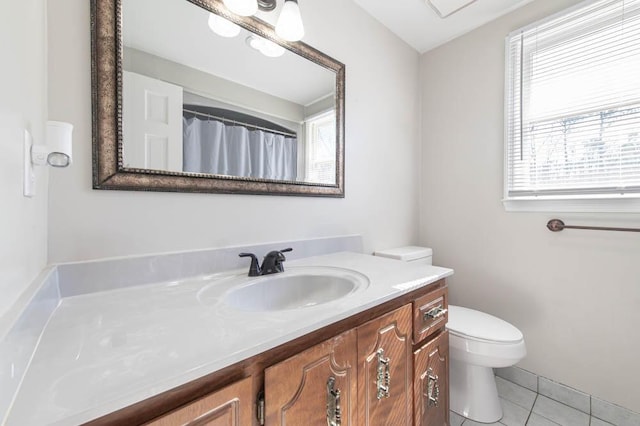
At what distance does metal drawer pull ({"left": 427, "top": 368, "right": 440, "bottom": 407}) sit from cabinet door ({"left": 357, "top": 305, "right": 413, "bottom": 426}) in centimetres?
13

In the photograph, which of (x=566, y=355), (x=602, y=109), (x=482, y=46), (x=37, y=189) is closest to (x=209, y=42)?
(x=37, y=189)

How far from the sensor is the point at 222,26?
42.4 inches

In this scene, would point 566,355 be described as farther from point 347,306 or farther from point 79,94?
point 79,94

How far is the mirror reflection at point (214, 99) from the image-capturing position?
2.94 feet

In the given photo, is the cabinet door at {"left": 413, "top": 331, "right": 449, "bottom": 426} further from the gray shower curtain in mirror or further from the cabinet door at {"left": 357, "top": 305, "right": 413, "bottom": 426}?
the gray shower curtain in mirror

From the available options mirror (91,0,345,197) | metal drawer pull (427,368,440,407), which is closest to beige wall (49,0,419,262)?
mirror (91,0,345,197)

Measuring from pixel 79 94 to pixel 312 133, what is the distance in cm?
90

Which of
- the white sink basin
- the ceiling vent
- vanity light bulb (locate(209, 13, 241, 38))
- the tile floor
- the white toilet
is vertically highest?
the ceiling vent

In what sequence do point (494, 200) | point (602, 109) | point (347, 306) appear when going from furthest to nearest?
point (494, 200)
point (602, 109)
point (347, 306)

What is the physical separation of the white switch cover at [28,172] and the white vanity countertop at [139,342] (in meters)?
0.30

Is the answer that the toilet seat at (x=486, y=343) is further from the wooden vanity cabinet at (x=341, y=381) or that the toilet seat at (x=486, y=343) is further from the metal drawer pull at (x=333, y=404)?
the metal drawer pull at (x=333, y=404)

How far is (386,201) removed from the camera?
72.7 inches

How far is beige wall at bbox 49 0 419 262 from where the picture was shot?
2.61 feet

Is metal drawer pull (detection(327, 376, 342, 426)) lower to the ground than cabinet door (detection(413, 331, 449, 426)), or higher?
higher
